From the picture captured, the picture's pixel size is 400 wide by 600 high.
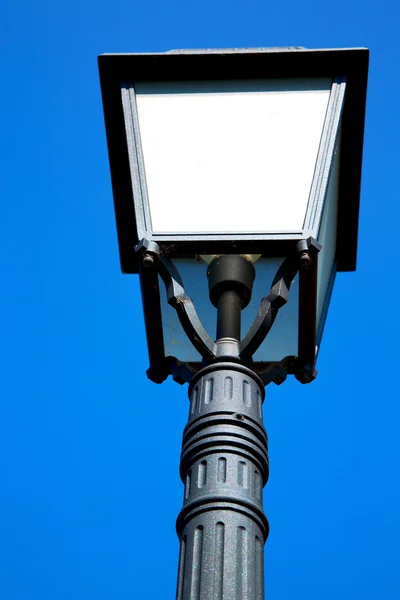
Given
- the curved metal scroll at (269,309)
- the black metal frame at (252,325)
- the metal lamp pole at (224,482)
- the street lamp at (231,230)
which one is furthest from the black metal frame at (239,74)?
the metal lamp pole at (224,482)

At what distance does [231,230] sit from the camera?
12.1ft

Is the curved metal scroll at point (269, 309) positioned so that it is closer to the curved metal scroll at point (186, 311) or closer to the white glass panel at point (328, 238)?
the curved metal scroll at point (186, 311)

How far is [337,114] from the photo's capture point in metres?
4.10

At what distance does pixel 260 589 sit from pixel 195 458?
1.49 ft

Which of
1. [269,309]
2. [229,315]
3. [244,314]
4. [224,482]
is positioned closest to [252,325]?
[269,309]

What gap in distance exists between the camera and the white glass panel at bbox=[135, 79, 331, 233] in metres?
3.77

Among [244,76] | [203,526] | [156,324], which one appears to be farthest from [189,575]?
[244,76]

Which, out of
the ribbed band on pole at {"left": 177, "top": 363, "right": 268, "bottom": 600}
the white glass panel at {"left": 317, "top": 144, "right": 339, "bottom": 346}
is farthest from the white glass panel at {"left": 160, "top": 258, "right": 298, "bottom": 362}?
the ribbed band on pole at {"left": 177, "top": 363, "right": 268, "bottom": 600}

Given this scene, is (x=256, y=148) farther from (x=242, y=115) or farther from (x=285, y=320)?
(x=285, y=320)

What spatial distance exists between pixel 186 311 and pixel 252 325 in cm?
24

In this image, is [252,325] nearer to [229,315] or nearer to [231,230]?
[229,315]

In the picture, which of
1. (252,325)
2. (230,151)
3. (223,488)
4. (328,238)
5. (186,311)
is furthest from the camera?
(328,238)

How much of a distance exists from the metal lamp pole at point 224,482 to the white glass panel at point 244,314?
0.58 meters

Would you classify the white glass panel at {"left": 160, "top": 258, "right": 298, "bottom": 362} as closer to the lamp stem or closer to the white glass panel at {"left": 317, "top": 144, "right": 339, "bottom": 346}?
the white glass panel at {"left": 317, "top": 144, "right": 339, "bottom": 346}
